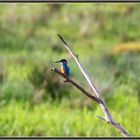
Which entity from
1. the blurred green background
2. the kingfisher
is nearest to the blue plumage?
the kingfisher

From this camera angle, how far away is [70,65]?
6.25 meters

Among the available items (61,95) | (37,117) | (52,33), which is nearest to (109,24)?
(52,33)

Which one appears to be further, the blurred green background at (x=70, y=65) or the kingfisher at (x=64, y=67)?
the blurred green background at (x=70, y=65)

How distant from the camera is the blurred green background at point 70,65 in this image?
170 inches

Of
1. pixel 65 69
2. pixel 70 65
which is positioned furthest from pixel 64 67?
pixel 70 65

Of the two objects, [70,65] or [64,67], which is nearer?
[64,67]

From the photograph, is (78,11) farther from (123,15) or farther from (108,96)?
(108,96)

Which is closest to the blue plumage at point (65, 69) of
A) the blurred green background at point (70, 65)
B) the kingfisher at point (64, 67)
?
the kingfisher at point (64, 67)

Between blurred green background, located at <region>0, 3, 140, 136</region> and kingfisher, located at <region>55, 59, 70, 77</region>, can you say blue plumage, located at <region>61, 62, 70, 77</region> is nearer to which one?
kingfisher, located at <region>55, 59, 70, 77</region>

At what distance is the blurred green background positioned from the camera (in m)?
4.33

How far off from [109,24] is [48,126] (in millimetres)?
5775

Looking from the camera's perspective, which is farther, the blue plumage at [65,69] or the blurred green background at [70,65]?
the blurred green background at [70,65]

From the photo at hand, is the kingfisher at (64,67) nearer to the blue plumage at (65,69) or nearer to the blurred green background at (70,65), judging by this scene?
the blue plumage at (65,69)

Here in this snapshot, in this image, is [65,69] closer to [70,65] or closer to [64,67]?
[64,67]
